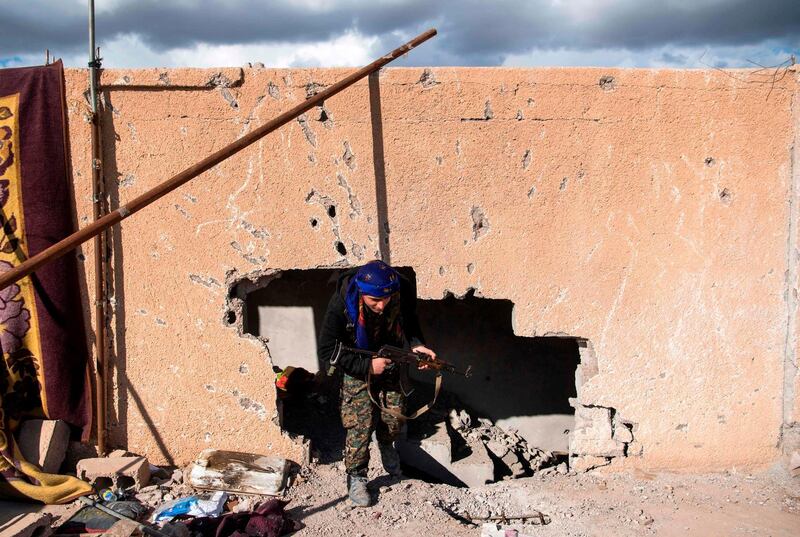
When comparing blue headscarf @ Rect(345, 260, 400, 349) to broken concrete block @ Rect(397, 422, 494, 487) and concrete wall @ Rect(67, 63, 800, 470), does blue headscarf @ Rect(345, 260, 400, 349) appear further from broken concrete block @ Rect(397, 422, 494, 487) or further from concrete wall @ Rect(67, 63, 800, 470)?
broken concrete block @ Rect(397, 422, 494, 487)

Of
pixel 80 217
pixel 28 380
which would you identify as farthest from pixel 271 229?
pixel 28 380

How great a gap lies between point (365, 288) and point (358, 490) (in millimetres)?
1146

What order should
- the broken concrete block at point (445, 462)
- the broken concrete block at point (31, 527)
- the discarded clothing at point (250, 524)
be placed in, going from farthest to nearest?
the broken concrete block at point (445, 462), the discarded clothing at point (250, 524), the broken concrete block at point (31, 527)

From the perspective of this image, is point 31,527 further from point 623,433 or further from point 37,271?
point 623,433

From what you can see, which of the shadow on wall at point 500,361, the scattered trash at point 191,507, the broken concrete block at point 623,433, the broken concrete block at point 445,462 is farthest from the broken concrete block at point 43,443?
the broken concrete block at point 623,433

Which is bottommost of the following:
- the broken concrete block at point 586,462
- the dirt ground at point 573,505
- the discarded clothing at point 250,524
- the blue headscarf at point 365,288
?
the dirt ground at point 573,505

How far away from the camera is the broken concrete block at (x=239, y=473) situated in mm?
3543

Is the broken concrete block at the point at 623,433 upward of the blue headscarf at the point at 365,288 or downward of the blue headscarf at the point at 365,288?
downward

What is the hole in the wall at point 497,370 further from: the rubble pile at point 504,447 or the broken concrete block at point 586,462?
the broken concrete block at point 586,462

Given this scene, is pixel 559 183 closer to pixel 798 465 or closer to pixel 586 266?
pixel 586 266

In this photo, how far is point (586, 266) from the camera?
3707 millimetres

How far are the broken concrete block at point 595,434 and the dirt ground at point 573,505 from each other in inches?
5.8

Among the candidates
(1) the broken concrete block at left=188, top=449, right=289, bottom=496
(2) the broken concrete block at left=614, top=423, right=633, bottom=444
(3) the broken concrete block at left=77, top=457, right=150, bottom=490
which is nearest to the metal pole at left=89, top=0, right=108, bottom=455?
(3) the broken concrete block at left=77, top=457, right=150, bottom=490

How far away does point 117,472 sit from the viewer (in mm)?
3547
